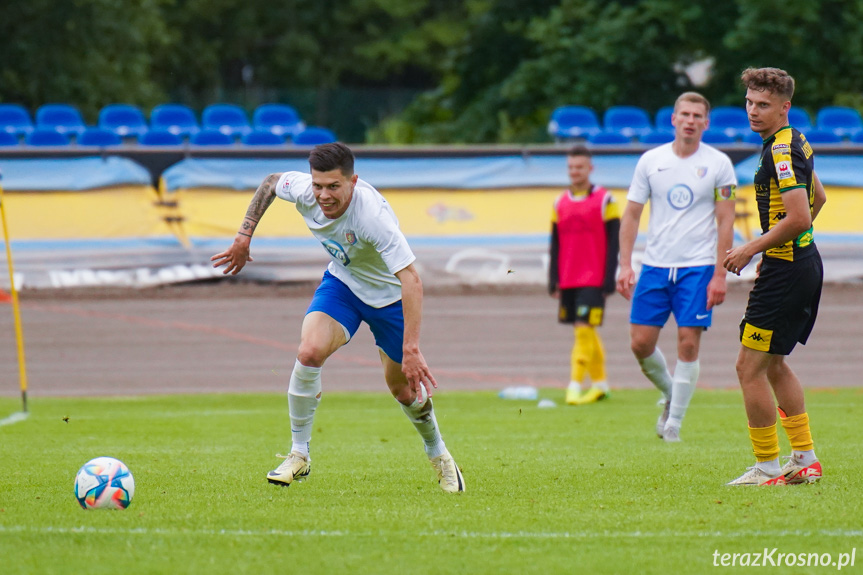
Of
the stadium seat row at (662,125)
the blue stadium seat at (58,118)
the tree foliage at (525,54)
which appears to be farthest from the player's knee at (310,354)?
the tree foliage at (525,54)

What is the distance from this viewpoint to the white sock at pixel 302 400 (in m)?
6.68

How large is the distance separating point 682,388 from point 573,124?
57.0 ft

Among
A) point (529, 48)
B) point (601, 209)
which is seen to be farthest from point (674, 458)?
point (529, 48)

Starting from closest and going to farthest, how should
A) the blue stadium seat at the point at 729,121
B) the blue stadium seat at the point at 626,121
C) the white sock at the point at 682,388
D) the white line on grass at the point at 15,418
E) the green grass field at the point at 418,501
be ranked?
1. the green grass field at the point at 418,501
2. the white sock at the point at 682,388
3. the white line on grass at the point at 15,418
4. the blue stadium seat at the point at 729,121
5. the blue stadium seat at the point at 626,121

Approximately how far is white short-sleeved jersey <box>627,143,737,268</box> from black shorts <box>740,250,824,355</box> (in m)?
2.34

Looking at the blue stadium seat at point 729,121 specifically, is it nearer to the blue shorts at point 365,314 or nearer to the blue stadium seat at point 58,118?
the blue stadium seat at point 58,118

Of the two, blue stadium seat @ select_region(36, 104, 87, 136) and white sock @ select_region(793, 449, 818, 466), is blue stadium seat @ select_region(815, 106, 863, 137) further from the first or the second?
white sock @ select_region(793, 449, 818, 466)

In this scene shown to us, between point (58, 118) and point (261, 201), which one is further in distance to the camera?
point (58, 118)

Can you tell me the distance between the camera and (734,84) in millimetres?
30109

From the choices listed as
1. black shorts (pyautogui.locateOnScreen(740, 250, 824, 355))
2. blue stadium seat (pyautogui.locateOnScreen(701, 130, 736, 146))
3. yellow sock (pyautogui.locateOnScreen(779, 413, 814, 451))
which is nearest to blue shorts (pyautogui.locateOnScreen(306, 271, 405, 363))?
black shorts (pyautogui.locateOnScreen(740, 250, 824, 355))

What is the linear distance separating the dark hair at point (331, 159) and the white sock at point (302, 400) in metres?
1.12

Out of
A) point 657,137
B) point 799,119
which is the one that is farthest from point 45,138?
point 799,119

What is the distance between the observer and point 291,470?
666 cm

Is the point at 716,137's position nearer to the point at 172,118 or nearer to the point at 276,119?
the point at 276,119
